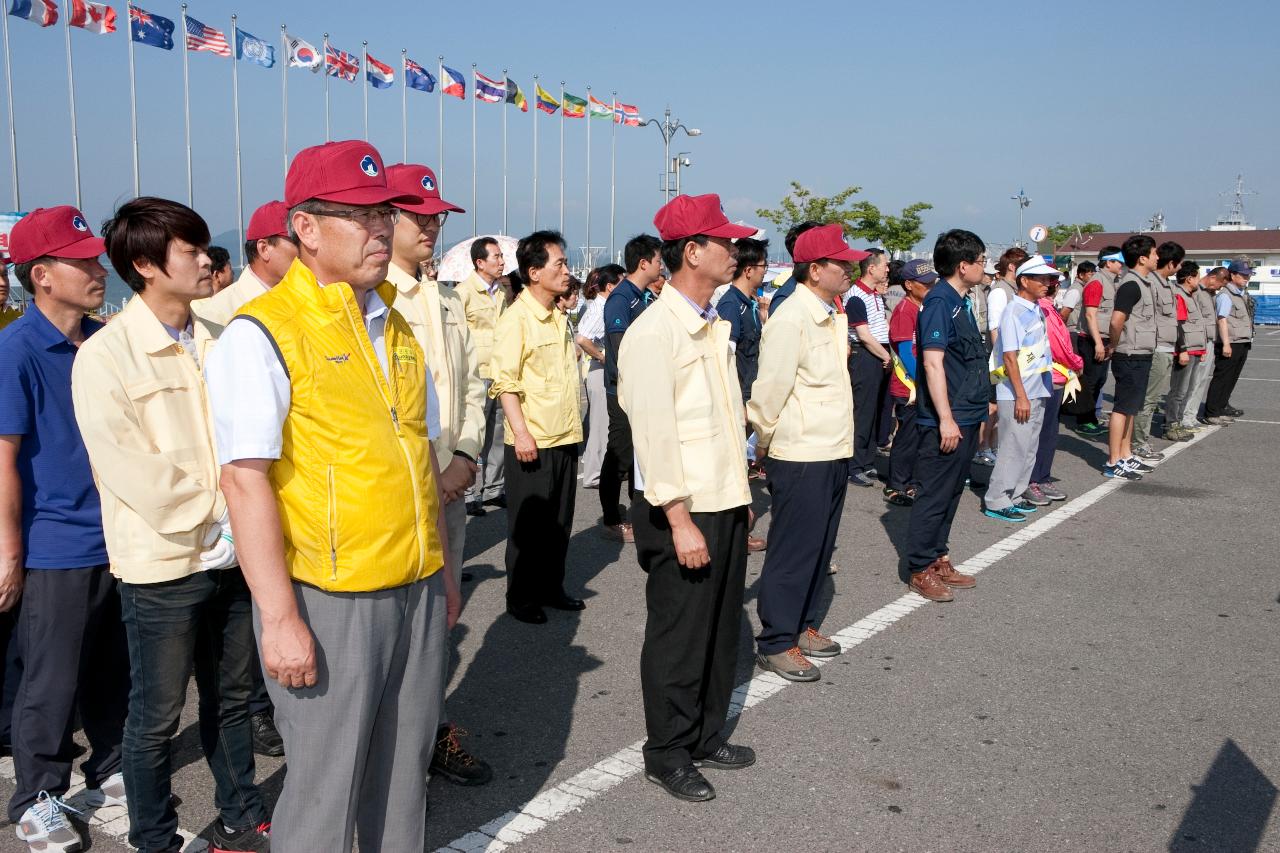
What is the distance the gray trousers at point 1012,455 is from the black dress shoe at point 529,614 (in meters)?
4.18

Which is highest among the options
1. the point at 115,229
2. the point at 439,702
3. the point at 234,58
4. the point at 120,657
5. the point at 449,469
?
the point at 234,58

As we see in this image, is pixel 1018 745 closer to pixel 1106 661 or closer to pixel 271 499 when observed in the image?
pixel 1106 661

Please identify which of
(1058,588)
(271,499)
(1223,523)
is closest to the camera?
(271,499)

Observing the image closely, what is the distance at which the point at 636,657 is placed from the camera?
16.8 feet

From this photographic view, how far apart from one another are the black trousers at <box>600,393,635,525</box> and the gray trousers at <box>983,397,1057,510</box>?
294cm

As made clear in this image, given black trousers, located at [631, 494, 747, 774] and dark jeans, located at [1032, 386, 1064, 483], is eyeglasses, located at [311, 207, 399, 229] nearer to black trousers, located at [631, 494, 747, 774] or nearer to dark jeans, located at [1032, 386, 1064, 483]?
black trousers, located at [631, 494, 747, 774]

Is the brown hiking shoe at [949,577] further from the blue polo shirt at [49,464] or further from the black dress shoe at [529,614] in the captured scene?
the blue polo shirt at [49,464]

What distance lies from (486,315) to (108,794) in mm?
4497

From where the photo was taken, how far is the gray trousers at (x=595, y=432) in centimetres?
895

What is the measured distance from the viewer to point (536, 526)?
571 cm

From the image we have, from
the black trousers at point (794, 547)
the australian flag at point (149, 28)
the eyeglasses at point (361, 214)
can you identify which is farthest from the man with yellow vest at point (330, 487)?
the australian flag at point (149, 28)

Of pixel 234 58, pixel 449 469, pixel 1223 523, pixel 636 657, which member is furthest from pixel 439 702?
pixel 234 58

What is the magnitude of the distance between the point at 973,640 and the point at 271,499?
411 centimetres

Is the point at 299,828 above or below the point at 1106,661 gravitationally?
above
